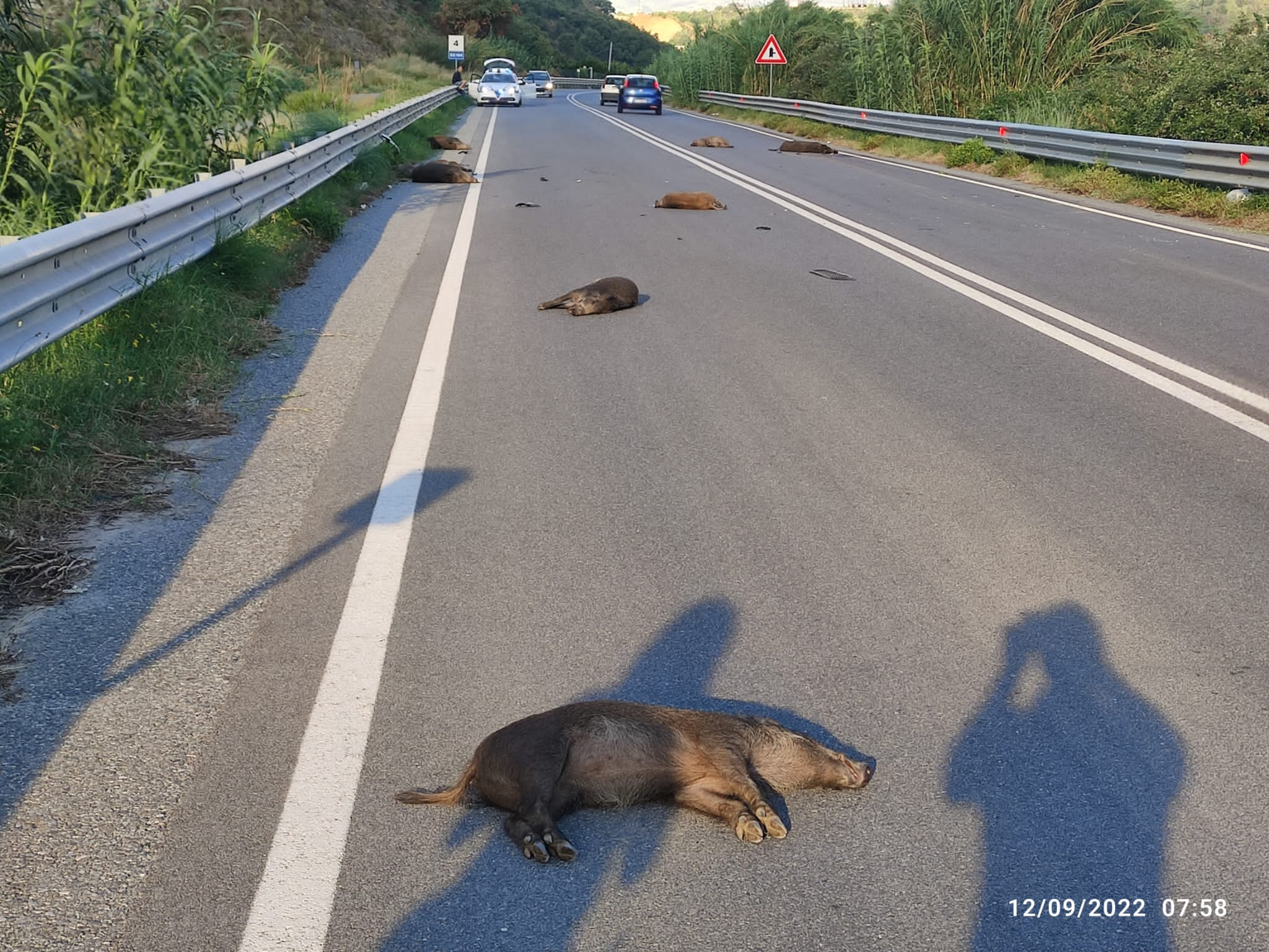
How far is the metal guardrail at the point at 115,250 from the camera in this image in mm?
5629

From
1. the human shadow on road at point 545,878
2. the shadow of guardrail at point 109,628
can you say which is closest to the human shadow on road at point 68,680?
the shadow of guardrail at point 109,628

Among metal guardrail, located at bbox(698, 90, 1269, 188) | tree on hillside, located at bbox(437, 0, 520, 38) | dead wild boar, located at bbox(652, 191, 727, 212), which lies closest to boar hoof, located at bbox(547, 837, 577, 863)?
dead wild boar, located at bbox(652, 191, 727, 212)

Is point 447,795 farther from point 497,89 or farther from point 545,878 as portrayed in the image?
point 497,89

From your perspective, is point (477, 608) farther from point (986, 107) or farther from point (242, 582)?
point (986, 107)

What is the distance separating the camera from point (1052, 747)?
3506 millimetres

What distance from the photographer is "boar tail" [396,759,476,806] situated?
321 cm

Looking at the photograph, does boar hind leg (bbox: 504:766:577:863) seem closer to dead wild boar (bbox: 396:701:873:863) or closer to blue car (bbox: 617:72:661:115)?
dead wild boar (bbox: 396:701:873:863)

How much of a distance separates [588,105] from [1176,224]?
42.4 meters

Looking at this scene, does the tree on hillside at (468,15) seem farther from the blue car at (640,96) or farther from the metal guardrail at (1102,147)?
the metal guardrail at (1102,147)

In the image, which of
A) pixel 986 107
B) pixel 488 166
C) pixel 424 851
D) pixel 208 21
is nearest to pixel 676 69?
pixel 986 107

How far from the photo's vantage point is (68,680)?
3840mm

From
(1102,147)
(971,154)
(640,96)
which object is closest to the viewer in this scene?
(1102,147)

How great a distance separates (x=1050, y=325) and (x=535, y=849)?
702cm

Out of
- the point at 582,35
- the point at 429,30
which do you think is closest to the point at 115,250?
the point at 429,30
